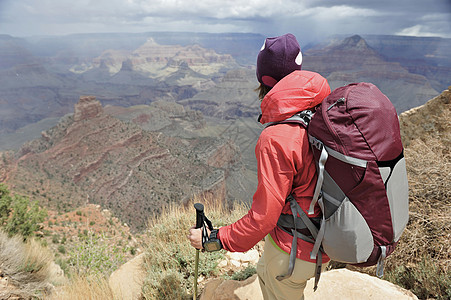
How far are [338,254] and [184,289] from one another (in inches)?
79.5

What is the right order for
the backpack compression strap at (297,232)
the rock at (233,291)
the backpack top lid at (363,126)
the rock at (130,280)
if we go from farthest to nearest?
the rock at (130,280), the rock at (233,291), the backpack compression strap at (297,232), the backpack top lid at (363,126)

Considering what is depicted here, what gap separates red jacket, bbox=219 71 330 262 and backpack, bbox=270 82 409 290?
0.07 meters

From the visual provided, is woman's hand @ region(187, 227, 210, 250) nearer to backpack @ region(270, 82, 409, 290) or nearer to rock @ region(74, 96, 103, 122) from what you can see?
backpack @ region(270, 82, 409, 290)

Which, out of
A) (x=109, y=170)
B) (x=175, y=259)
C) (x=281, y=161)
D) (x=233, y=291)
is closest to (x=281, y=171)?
(x=281, y=161)

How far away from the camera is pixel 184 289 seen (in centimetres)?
270

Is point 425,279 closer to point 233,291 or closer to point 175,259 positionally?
point 233,291

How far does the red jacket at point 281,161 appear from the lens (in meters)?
1.16

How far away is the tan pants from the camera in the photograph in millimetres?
1383

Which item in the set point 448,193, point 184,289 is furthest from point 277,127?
point 448,193

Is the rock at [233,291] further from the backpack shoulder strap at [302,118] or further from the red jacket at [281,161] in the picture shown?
the backpack shoulder strap at [302,118]

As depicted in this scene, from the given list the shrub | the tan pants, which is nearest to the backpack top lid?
the tan pants

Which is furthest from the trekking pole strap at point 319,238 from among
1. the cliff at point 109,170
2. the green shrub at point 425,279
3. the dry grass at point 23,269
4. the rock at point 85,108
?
the rock at point 85,108

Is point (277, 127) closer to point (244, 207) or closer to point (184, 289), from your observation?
point (184, 289)

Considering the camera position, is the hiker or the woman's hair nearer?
the hiker
